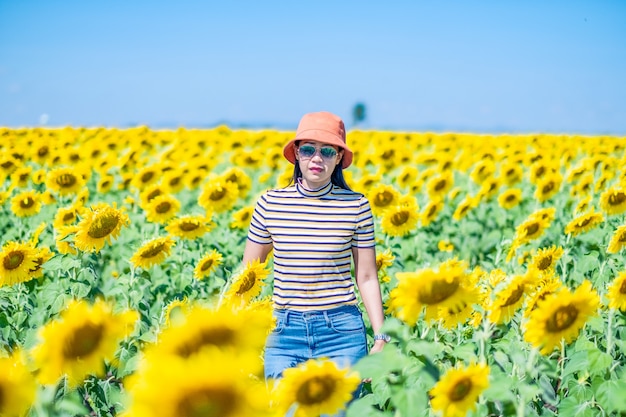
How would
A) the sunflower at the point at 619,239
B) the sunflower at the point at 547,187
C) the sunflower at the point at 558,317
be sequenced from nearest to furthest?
1. the sunflower at the point at 558,317
2. the sunflower at the point at 619,239
3. the sunflower at the point at 547,187

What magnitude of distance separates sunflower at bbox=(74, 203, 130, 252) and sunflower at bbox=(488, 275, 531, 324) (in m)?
2.28

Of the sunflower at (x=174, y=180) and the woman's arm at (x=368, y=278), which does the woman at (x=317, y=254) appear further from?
the sunflower at (x=174, y=180)

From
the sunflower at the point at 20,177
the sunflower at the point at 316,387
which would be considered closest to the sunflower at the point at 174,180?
the sunflower at the point at 20,177

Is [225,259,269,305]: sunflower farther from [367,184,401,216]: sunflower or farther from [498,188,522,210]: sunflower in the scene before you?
[498,188,522,210]: sunflower

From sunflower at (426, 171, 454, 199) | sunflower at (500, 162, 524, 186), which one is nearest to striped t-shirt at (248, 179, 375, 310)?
sunflower at (426, 171, 454, 199)

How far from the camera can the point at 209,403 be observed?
142 cm

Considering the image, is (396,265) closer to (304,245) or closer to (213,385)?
(304,245)

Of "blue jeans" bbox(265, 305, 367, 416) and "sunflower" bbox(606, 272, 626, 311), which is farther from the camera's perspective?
"blue jeans" bbox(265, 305, 367, 416)

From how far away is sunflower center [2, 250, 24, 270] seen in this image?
13.1 ft

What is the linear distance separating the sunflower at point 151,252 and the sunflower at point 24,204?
2666mm

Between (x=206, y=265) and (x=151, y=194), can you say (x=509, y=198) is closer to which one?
(x=151, y=194)

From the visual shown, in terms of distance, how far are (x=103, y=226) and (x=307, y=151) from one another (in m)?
1.33

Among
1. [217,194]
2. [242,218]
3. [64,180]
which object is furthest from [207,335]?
[64,180]

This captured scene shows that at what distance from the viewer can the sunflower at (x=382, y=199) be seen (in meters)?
5.84
